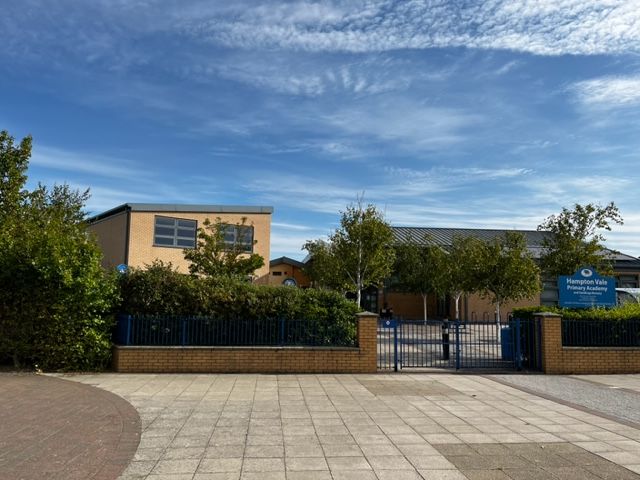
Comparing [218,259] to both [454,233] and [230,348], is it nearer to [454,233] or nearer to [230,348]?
[230,348]

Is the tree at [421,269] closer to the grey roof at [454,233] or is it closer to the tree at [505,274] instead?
the grey roof at [454,233]

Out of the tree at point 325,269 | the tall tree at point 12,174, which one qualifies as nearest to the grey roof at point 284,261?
the tree at point 325,269

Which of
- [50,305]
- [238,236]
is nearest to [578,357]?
[50,305]

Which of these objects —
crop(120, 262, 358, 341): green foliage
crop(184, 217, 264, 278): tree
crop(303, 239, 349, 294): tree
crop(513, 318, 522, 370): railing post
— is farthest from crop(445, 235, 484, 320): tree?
crop(120, 262, 358, 341): green foliage

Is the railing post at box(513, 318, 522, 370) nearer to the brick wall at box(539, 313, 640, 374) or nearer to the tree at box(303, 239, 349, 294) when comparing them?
the brick wall at box(539, 313, 640, 374)

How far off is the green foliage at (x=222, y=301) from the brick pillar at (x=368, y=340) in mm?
310

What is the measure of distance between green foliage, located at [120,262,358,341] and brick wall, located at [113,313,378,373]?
47 cm

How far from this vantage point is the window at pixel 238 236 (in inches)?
1073

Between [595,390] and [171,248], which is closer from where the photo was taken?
[595,390]

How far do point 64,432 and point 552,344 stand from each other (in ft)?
35.5

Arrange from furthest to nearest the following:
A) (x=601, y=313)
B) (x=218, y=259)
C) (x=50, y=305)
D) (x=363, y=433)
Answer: (x=218, y=259), (x=601, y=313), (x=50, y=305), (x=363, y=433)

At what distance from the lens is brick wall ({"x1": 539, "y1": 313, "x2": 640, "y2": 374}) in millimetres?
13070

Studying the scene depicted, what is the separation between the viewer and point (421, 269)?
37312mm

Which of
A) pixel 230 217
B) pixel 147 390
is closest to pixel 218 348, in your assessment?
pixel 147 390
